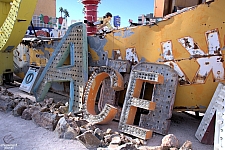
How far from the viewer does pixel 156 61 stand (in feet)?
13.0

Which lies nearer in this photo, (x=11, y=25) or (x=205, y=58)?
(x=205, y=58)

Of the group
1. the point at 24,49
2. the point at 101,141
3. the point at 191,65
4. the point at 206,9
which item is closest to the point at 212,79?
the point at 191,65

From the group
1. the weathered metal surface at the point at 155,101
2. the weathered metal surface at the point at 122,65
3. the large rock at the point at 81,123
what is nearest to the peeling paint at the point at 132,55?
the weathered metal surface at the point at 122,65

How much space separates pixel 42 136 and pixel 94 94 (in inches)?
48.3

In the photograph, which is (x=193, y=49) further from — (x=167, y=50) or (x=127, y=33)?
(x=127, y=33)

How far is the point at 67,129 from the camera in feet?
10.6

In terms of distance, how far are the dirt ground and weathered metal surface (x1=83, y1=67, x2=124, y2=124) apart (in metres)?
0.19

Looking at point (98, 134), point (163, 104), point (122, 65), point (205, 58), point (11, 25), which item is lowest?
point (98, 134)

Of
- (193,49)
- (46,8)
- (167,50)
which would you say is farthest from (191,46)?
(46,8)

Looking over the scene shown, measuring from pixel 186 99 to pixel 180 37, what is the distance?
103 centimetres

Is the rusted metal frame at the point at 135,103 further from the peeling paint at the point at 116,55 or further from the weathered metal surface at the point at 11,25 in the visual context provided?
the weathered metal surface at the point at 11,25

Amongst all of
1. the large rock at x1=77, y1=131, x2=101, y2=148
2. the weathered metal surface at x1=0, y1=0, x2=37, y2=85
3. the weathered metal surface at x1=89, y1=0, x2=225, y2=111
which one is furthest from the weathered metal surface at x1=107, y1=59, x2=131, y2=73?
the weathered metal surface at x1=0, y1=0, x2=37, y2=85

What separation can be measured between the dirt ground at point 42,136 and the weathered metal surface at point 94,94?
0.19m

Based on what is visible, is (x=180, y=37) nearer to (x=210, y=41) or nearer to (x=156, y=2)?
(x=210, y=41)
